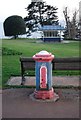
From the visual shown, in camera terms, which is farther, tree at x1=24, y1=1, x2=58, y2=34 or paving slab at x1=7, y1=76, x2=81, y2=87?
tree at x1=24, y1=1, x2=58, y2=34

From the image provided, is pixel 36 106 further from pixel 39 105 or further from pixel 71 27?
pixel 71 27

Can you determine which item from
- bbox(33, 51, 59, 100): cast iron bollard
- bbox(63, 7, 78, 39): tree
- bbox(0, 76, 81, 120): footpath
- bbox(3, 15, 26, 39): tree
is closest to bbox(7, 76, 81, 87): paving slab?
bbox(0, 76, 81, 120): footpath

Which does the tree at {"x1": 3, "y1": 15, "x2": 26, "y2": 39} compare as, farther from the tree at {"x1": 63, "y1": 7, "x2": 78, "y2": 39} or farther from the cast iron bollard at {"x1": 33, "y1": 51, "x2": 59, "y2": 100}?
the cast iron bollard at {"x1": 33, "y1": 51, "x2": 59, "y2": 100}

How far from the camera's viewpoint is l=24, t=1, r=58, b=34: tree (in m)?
65.6

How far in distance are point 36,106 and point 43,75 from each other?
994 millimetres

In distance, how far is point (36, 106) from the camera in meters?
6.71

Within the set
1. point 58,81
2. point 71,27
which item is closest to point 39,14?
point 71,27

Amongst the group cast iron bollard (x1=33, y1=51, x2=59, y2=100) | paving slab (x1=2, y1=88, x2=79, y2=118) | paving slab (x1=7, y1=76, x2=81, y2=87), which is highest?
cast iron bollard (x1=33, y1=51, x2=59, y2=100)

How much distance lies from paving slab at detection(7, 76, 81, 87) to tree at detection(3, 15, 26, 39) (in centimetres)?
4658

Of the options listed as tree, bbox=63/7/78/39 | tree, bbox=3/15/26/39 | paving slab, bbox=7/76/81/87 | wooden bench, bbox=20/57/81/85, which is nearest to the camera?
wooden bench, bbox=20/57/81/85

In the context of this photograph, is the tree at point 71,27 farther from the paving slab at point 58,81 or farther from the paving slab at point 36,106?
the paving slab at point 36,106

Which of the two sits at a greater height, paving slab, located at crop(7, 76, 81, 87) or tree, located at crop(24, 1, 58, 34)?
tree, located at crop(24, 1, 58, 34)

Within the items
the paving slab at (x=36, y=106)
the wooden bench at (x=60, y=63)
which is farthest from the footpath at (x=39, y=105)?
the wooden bench at (x=60, y=63)

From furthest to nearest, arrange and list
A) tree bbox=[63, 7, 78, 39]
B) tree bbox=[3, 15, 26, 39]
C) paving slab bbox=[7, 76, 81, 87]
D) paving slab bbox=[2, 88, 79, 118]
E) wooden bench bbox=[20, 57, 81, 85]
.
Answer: tree bbox=[63, 7, 78, 39]
tree bbox=[3, 15, 26, 39]
paving slab bbox=[7, 76, 81, 87]
wooden bench bbox=[20, 57, 81, 85]
paving slab bbox=[2, 88, 79, 118]
